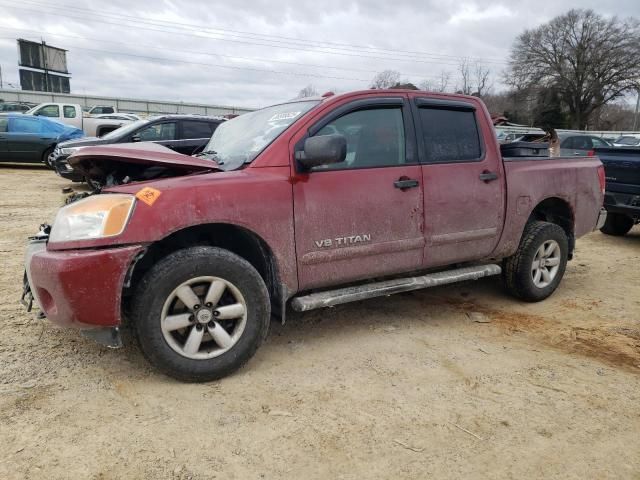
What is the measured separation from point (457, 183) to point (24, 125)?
13.5 meters

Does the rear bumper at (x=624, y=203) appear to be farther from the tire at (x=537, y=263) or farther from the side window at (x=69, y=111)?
the side window at (x=69, y=111)

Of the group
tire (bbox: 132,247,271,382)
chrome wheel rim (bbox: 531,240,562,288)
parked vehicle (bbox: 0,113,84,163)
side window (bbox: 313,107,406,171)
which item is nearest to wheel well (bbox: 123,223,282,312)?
tire (bbox: 132,247,271,382)

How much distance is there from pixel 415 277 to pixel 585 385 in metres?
1.34

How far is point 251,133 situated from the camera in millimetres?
3746

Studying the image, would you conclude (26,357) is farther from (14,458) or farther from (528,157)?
(528,157)

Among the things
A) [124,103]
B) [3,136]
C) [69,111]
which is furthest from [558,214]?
[124,103]

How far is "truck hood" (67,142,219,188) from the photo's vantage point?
3020 mm

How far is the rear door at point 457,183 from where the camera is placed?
3.80 metres

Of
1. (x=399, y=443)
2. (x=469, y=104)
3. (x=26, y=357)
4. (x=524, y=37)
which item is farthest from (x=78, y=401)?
(x=524, y=37)

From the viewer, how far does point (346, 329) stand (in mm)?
3908

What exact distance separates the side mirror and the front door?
0.17m

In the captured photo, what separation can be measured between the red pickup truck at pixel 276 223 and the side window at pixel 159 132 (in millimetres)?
5665

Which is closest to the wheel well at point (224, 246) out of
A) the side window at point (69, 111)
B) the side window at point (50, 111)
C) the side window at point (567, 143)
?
the side window at point (567, 143)

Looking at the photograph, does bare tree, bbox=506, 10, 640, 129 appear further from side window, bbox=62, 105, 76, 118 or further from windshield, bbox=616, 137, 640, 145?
side window, bbox=62, 105, 76, 118
